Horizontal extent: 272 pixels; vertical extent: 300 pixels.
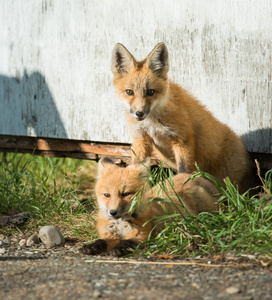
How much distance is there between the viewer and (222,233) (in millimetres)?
3193

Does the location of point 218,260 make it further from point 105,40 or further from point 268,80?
point 105,40

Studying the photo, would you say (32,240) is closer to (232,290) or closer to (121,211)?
(121,211)

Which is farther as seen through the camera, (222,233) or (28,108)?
(28,108)

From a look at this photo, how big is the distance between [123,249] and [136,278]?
652 mm

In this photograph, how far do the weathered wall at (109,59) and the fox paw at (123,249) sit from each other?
2158 mm

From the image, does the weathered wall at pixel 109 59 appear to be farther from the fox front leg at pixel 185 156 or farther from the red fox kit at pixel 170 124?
the fox front leg at pixel 185 156

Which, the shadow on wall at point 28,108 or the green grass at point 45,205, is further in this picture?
the shadow on wall at point 28,108

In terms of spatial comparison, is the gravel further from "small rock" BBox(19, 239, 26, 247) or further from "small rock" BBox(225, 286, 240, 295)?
"small rock" BBox(19, 239, 26, 247)

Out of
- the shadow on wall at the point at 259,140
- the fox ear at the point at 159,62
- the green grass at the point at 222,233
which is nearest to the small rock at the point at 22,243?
the green grass at the point at 222,233

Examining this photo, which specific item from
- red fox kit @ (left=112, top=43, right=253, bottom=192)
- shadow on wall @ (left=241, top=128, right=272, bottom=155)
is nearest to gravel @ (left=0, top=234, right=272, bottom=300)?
red fox kit @ (left=112, top=43, right=253, bottom=192)

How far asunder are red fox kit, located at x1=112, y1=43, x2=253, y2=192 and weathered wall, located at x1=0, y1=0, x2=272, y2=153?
0.31 metres

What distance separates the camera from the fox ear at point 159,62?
455 cm

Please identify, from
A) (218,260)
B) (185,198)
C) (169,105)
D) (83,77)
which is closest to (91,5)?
(83,77)

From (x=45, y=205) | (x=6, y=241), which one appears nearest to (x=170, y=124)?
(x=45, y=205)
